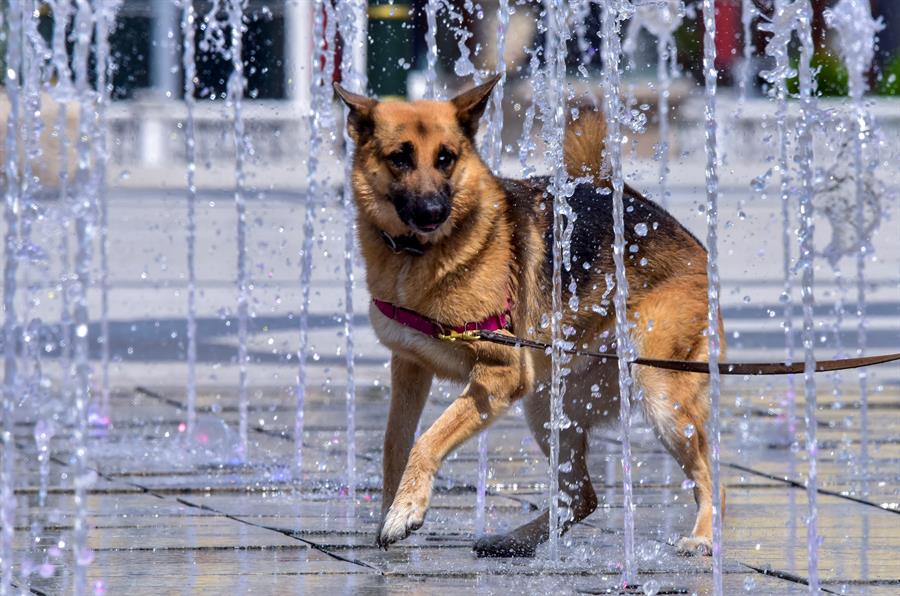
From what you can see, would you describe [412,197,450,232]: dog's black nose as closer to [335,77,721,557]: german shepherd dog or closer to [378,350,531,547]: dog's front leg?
[335,77,721,557]: german shepherd dog

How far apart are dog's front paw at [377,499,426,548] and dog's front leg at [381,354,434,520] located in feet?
1.82

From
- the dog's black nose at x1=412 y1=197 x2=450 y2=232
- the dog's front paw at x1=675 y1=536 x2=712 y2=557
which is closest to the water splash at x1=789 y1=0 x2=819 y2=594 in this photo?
the dog's front paw at x1=675 y1=536 x2=712 y2=557

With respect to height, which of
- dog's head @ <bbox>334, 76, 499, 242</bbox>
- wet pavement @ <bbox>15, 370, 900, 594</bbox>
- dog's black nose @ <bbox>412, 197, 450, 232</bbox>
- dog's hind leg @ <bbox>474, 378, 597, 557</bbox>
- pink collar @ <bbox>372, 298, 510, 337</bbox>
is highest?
dog's head @ <bbox>334, 76, 499, 242</bbox>

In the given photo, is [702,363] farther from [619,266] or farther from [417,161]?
[417,161]

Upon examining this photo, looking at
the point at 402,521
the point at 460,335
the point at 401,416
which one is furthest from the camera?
the point at 401,416

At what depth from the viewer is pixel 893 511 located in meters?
6.22

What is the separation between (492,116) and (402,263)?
231 cm

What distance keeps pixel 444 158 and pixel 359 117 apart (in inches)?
14.9

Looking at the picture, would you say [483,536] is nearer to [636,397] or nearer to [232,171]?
[636,397]

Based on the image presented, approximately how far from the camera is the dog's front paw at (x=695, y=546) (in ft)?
18.0

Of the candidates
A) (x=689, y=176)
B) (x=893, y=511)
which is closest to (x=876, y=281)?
(x=893, y=511)

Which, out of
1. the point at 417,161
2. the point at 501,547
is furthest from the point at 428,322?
the point at 501,547

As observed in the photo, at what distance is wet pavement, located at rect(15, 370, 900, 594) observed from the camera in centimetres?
501

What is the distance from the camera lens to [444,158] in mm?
5809
